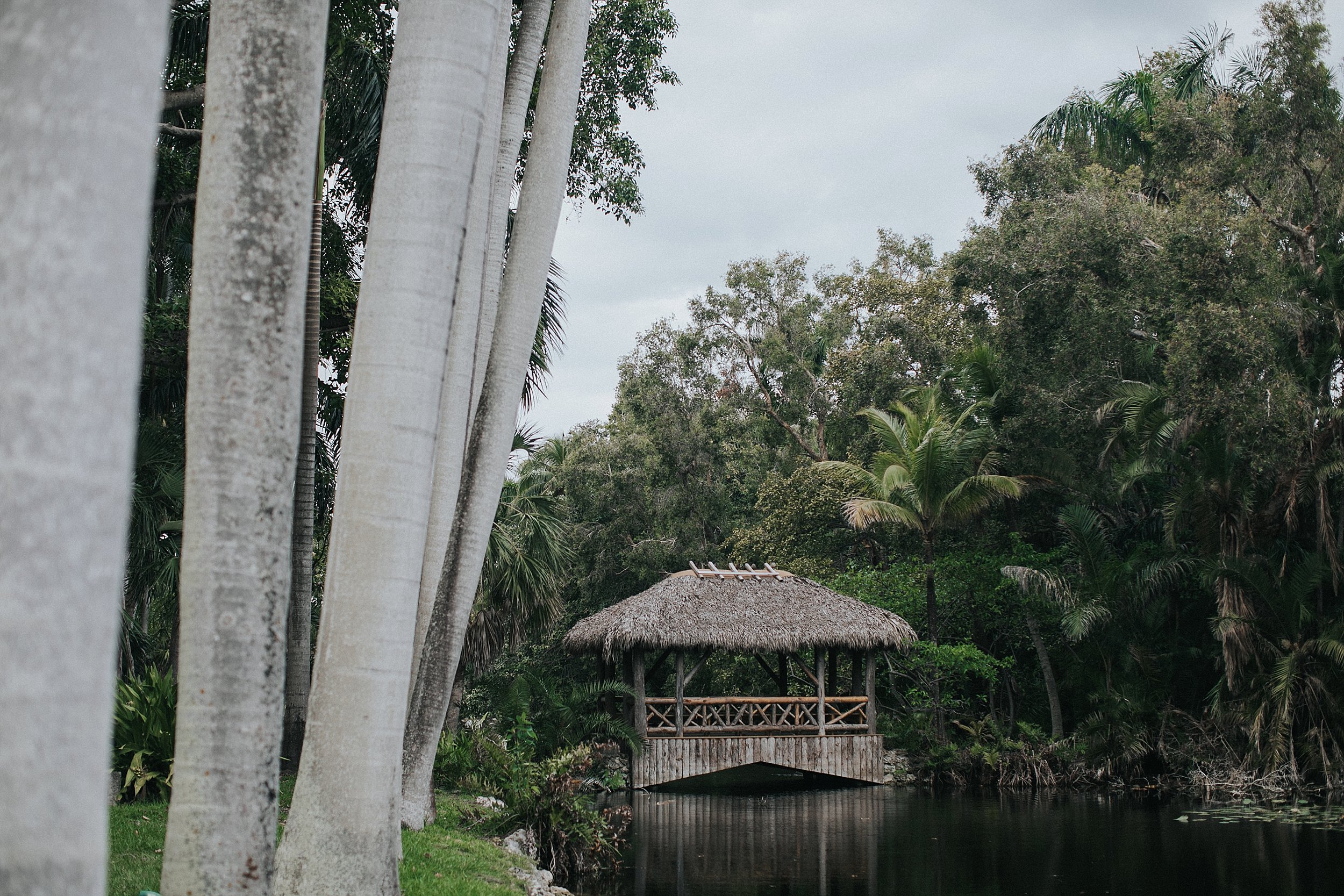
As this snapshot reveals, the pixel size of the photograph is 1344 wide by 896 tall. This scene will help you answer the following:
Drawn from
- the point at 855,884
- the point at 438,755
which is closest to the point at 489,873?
the point at 855,884

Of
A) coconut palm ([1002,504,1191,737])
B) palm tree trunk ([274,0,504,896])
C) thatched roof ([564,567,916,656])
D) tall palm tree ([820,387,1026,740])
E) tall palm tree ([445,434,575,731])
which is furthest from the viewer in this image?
tall palm tree ([820,387,1026,740])

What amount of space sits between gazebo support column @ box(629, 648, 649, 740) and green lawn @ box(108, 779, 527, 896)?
8900 mm

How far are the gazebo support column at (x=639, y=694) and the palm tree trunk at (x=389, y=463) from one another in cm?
1378

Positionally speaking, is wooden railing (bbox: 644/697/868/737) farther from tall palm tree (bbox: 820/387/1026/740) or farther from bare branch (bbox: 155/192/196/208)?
bare branch (bbox: 155/192/196/208)

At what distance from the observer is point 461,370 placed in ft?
20.5

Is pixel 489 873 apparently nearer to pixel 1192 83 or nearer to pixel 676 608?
pixel 676 608

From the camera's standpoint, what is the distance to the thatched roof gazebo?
57.1 feet

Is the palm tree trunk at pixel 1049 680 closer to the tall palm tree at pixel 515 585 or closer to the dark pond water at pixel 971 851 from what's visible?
the dark pond water at pixel 971 851

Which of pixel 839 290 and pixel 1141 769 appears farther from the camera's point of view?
pixel 839 290

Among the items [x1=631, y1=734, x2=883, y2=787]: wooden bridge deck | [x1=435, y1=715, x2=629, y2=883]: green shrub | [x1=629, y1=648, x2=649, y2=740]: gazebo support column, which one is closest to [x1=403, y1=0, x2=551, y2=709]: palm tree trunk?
[x1=435, y1=715, x2=629, y2=883]: green shrub

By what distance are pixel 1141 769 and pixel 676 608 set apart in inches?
309

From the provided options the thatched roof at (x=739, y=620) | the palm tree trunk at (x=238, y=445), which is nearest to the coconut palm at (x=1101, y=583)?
the thatched roof at (x=739, y=620)

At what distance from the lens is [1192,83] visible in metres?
18.2

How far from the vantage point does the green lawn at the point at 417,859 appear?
18.8 ft
